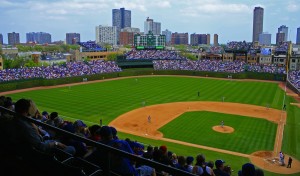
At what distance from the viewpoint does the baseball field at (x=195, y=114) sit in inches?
875

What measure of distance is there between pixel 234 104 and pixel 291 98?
10.7 meters

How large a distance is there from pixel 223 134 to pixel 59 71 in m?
41.0

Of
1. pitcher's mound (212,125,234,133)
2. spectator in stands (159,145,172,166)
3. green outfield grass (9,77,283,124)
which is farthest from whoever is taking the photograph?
green outfield grass (9,77,283,124)

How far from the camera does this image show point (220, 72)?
65.9 m

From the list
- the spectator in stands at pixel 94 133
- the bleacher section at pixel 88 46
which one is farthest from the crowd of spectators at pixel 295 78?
the bleacher section at pixel 88 46

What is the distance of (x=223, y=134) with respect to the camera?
25594 mm

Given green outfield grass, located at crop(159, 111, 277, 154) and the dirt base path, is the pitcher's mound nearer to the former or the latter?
green outfield grass, located at crop(159, 111, 277, 154)

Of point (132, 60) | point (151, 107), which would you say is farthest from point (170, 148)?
point (132, 60)

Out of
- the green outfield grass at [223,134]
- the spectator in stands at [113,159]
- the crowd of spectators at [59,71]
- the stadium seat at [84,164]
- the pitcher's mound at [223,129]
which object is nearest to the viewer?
the spectator in stands at [113,159]

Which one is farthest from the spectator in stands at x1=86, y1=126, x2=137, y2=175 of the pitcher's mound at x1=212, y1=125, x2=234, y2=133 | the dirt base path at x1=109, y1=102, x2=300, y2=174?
the pitcher's mound at x1=212, y1=125, x2=234, y2=133

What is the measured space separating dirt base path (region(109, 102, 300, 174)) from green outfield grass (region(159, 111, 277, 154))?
70 cm

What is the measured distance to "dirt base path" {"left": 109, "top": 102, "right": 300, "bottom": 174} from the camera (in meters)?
20.3

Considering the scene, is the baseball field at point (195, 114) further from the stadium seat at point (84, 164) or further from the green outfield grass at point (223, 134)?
the stadium seat at point (84, 164)

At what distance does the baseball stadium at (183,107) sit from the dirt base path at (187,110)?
2.8 inches
